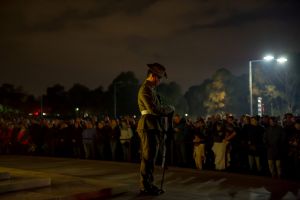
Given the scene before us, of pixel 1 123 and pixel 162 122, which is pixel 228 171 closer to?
pixel 162 122

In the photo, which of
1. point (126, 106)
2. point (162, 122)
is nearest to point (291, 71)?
point (126, 106)

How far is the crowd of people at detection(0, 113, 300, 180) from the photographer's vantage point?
→ 13.5 meters

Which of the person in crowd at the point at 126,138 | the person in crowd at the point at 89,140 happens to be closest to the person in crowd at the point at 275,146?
the person in crowd at the point at 126,138

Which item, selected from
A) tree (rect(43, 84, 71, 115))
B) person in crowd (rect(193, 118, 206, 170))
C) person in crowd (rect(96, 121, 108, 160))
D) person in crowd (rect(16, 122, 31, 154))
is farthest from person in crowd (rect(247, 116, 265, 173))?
tree (rect(43, 84, 71, 115))

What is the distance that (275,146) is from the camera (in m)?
13.1

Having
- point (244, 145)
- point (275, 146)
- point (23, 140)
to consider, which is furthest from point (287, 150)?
point (23, 140)

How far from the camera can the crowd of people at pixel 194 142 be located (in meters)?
13.5

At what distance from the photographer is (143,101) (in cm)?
919

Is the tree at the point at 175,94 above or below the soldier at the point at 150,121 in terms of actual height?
above

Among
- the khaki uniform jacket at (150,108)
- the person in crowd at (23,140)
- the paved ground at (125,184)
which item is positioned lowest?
the paved ground at (125,184)

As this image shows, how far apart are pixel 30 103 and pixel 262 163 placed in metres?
50.3

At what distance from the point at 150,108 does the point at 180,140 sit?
7025 mm

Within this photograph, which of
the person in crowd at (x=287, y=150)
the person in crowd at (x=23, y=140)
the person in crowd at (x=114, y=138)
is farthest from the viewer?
the person in crowd at (x=23, y=140)

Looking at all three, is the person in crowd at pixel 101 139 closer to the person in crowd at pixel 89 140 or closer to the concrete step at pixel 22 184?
the person in crowd at pixel 89 140
